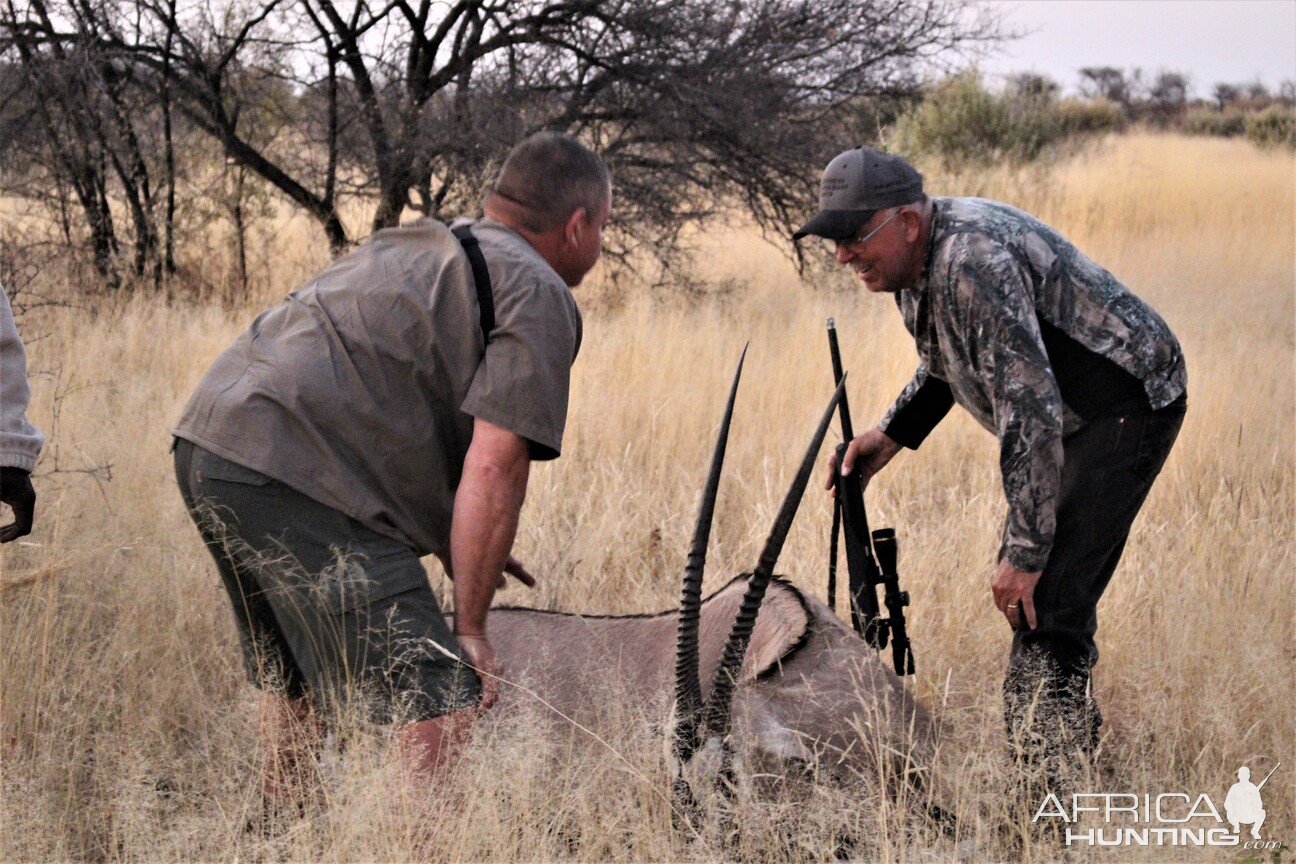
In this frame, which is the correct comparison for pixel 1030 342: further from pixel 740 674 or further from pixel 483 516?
pixel 483 516

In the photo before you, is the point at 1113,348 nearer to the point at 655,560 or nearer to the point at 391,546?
the point at 391,546

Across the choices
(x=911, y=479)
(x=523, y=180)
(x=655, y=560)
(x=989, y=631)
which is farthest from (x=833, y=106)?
(x=523, y=180)

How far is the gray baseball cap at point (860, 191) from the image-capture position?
109 inches

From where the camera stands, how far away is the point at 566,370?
2592 millimetres

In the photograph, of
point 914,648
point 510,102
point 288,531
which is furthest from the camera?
point 510,102

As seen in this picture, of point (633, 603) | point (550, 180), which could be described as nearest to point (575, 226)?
point (550, 180)

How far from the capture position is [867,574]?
10.7ft

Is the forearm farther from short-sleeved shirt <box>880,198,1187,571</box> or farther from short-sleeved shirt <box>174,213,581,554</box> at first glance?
short-sleeved shirt <box>880,198,1187,571</box>

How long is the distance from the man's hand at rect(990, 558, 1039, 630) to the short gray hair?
4.31 ft

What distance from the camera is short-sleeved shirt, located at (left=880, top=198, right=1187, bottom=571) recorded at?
8.64 feet

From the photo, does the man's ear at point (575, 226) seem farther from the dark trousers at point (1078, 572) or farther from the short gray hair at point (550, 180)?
the dark trousers at point (1078, 572)

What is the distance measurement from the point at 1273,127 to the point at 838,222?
26.2m

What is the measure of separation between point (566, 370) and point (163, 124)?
8.28 metres

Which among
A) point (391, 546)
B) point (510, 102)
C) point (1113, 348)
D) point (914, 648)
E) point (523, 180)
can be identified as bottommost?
point (914, 648)
